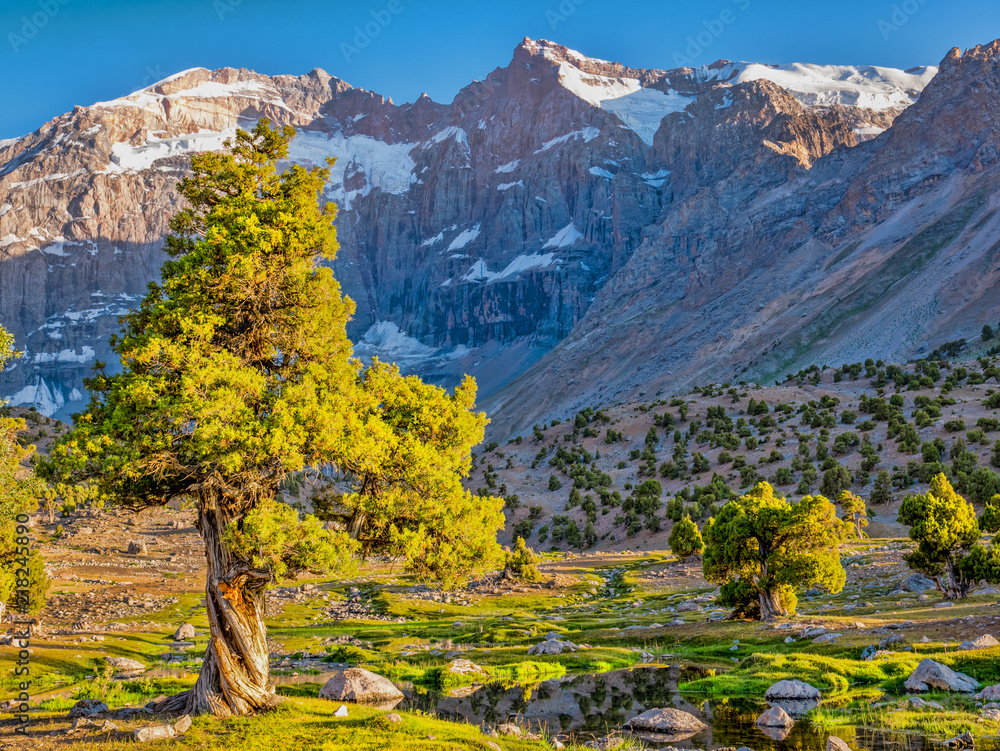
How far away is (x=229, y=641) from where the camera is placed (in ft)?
60.7

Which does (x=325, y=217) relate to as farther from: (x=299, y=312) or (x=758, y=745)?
(x=758, y=745)

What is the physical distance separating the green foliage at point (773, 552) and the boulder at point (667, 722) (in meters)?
16.0

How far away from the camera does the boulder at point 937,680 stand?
68.5 ft

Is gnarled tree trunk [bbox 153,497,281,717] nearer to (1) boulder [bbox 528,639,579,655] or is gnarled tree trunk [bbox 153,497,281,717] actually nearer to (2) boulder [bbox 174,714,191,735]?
(2) boulder [bbox 174,714,191,735]

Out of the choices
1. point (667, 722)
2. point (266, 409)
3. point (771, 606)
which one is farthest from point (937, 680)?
point (266, 409)

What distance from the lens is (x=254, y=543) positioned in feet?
57.8

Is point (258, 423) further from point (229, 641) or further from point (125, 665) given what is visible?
point (125, 665)

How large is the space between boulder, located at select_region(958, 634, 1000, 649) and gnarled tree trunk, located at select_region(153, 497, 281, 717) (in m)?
21.6

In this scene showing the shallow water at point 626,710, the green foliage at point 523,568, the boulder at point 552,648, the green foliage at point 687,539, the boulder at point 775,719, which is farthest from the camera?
the green foliage at point 523,568

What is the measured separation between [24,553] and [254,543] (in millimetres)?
8006

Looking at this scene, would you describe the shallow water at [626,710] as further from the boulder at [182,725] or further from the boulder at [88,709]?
the boulder at [88,709]

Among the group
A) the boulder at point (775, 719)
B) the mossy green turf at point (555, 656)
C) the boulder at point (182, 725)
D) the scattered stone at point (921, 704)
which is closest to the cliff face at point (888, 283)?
the mossy green turf at point (555, 656)

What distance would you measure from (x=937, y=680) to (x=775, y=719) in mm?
5191

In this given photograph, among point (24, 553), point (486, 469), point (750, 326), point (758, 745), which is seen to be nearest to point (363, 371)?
point (24, 553)
